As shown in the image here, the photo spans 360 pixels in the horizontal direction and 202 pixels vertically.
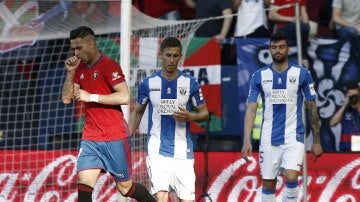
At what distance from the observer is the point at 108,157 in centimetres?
970

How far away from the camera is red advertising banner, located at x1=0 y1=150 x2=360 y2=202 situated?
479 inches

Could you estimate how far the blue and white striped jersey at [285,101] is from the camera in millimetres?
11180

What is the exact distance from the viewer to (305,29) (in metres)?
13.3

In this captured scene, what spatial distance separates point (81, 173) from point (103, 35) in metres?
3.92

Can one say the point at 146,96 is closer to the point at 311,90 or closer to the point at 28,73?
the point at 311,90

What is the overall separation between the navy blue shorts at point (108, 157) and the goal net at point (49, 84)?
94.1 inches

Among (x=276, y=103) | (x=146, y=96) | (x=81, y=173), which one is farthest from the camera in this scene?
(x=276, y=103)

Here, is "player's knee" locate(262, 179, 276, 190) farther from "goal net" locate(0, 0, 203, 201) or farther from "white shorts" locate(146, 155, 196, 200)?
"goal net" locate(0, 0, 203, 201)

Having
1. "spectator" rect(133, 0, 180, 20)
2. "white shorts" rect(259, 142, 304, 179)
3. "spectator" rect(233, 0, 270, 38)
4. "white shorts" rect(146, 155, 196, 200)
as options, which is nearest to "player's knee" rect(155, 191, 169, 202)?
"white shorts" rect(146, 155, 196, 200)

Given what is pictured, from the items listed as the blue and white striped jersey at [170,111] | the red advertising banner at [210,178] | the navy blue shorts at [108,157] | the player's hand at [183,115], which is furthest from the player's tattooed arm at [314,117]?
the navy blue shorts at [108,157]

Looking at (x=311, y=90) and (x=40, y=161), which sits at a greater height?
(x=311, y=90)

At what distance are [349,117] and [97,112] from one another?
4.49m

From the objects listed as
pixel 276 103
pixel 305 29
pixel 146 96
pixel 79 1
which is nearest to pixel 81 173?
pixel 146 96

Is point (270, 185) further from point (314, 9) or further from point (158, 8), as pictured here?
point (158, 8)
